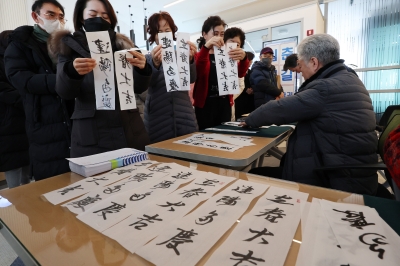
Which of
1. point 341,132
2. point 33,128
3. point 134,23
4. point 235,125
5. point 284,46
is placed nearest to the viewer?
point 341,132

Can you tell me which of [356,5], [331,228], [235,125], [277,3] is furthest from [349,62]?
[331,228]

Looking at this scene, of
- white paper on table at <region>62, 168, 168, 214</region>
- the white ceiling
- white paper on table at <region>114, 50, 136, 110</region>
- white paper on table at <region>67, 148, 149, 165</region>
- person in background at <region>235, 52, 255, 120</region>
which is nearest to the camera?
white paper on table at <region>62, 168, 168, 214</region>

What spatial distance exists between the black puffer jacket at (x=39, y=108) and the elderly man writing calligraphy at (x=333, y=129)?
129cm

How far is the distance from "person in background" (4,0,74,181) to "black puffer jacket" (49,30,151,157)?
10.5 inches

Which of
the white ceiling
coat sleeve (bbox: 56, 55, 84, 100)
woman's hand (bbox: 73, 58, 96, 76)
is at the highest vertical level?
the white ceiling

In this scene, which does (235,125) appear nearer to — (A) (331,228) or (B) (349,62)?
(A) (331,228)

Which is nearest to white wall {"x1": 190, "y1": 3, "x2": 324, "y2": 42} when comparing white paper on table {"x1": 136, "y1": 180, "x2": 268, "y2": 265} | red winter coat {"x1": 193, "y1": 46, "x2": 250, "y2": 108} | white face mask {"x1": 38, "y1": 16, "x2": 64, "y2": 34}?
red winter coat {"x1": 193, "y1": 46, "x2": 250, "y2": 108}

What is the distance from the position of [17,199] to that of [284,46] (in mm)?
5996

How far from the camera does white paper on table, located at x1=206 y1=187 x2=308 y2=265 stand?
15.9 inches

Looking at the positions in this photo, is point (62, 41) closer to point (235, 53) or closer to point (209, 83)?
point (235, 53)

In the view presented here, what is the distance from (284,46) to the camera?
5.61 metres

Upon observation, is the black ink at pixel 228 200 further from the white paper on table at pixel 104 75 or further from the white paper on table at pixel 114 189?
the white paper on table at pixel 104 75

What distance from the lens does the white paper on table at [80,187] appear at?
677mm

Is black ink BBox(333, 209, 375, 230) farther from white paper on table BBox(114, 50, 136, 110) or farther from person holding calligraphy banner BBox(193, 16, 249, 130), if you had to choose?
person holding calligraphy banner BBox(193, 16, 249, 130)
